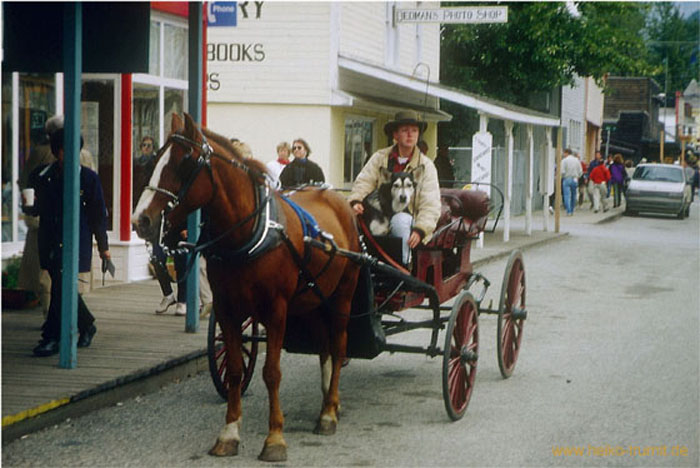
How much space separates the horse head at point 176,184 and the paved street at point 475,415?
A: 1470 millimetres

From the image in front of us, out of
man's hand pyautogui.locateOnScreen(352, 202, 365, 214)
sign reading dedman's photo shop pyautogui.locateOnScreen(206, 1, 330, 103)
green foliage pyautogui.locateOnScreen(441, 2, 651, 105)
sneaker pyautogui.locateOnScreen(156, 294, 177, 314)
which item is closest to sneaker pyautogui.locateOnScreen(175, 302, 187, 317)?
sneaker pyautogui.locateOnScreen(156, 294, 177, 314)

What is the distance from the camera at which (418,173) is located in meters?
7.66

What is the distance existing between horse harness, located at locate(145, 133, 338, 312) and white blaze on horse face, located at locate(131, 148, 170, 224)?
28mm

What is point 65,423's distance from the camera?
7012mm

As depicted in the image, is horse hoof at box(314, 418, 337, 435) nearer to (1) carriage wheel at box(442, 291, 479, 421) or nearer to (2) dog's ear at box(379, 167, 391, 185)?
(1) carriage wheel at box(442, 291, 479, 421)

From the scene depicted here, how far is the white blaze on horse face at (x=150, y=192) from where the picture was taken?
18.5ft

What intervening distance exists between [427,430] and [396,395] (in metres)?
1.10

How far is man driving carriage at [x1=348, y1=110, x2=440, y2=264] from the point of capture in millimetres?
7527

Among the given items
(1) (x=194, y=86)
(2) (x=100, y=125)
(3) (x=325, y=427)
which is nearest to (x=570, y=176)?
(2) (x=100, y=125)

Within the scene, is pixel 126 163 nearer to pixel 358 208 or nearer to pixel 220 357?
pixel 220 357

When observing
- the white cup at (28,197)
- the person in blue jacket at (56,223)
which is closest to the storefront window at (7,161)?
the white cup at (28,197)

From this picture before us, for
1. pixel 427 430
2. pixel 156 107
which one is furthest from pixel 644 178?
pixel 427 430

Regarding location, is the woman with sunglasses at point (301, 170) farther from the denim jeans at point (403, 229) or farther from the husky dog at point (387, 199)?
the denim jeans at point (403, 229)

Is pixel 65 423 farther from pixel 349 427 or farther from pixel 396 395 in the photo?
pixel 396 395
